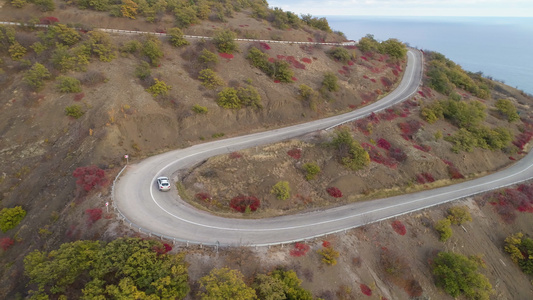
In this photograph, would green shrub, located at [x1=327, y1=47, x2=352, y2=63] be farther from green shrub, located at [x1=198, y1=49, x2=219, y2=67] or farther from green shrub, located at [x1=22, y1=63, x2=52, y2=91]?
green shrub, located at [x1=22, y1=63, x2=52, y2=91]

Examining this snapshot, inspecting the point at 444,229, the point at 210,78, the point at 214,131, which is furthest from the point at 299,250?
the point at 210,78

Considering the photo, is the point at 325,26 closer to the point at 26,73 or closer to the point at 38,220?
the point at 26,73

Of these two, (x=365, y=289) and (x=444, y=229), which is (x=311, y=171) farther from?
(x=444, y=229)

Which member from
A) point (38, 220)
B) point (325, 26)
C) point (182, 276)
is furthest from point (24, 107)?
point (325, 26)

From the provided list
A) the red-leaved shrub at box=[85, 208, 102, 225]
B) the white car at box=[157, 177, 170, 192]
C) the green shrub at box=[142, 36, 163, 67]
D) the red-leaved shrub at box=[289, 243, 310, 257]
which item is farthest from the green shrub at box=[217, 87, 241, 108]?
the red-leaved shrub at box=[289, 243, 310, 257]

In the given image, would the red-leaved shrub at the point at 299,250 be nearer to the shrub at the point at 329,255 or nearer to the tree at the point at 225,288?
the shrub at the point at 329,255
